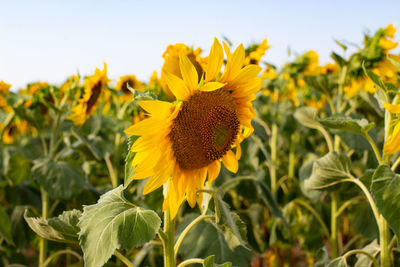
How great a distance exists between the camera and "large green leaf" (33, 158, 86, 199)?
74.0 inches

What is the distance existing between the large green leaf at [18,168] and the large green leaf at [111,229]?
133 centimetres

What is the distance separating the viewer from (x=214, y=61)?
37.0 inches

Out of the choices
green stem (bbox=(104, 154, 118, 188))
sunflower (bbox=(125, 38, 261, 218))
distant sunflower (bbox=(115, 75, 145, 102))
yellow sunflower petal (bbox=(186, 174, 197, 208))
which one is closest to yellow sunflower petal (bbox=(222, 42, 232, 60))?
sunflower (bbox=(125, 38, 261, 218))

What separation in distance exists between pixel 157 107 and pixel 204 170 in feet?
0.90

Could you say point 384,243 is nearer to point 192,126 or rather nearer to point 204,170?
point 204,170

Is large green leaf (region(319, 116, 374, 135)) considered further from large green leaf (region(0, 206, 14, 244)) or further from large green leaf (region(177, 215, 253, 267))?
large green leaf (region(0, 206, 14, 244))

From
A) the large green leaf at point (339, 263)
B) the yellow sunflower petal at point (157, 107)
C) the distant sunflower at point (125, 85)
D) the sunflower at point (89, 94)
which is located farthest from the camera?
the distant sunflower at point (125, 85)

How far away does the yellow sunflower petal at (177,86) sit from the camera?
2.92 ft

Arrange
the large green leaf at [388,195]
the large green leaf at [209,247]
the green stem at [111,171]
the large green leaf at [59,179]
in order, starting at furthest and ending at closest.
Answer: the green stem at [111,171] → the large green leaf at [59,179] → the large green leaf at [209,247] → the large green leaf at [388,195]

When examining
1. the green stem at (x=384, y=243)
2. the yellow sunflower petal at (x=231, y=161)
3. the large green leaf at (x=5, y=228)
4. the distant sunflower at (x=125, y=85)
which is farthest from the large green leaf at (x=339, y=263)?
the distant sunflower at (x=125, y=85)

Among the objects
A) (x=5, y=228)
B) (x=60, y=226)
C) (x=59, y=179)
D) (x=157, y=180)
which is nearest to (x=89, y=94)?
(x=59, y=179)

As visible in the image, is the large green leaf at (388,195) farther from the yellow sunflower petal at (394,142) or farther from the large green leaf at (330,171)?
the large green leaf at (330,171)

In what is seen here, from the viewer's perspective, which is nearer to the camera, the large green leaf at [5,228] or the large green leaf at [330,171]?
the large green leaf at [330,171]

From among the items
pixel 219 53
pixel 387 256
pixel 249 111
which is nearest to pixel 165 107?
pixel 219 53
